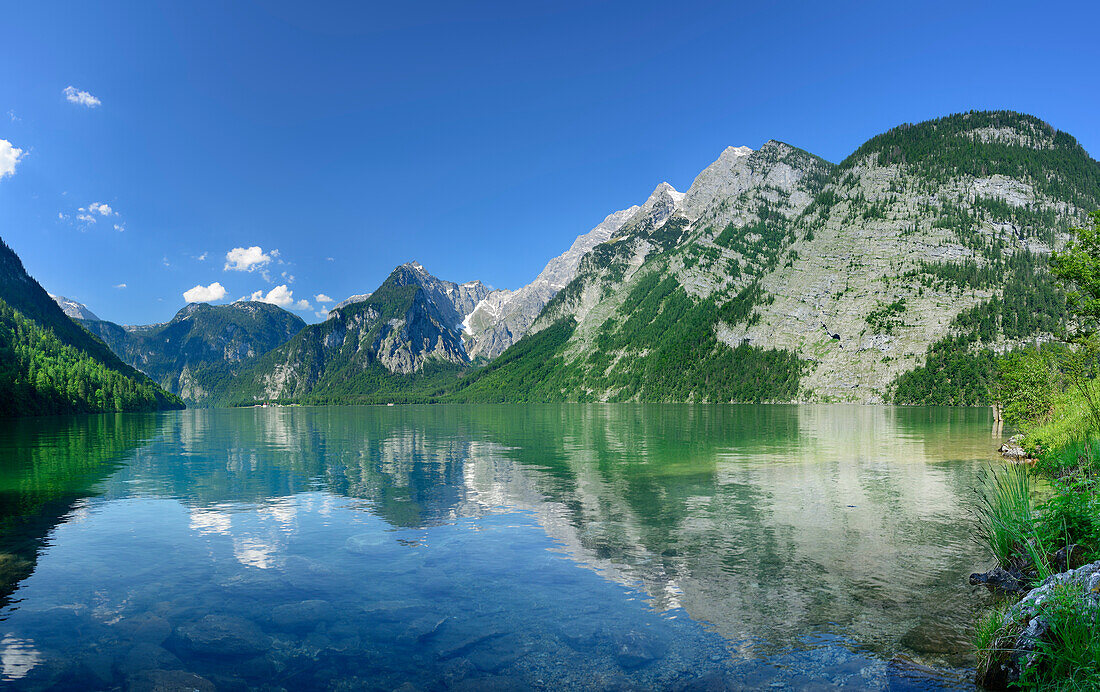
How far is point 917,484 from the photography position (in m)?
37.8

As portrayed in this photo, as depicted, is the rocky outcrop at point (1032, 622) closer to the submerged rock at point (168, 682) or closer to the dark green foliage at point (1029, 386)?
the submerged rock at point (168, 682)

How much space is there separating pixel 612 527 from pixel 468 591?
33.3 ft

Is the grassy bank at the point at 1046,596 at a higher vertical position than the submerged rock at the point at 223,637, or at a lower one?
higher

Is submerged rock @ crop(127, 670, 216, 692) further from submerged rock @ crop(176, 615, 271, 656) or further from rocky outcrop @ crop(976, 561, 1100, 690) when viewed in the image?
rocky outcrop @ crop(976, 561, 1100, 690)

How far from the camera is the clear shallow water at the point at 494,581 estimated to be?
13.2 m

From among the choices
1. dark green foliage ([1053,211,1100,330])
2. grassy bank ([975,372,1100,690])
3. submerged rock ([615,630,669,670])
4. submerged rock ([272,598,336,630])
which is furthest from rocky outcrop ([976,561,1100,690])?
dark green foliage ([1053,211,1100,330])

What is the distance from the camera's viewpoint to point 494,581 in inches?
779

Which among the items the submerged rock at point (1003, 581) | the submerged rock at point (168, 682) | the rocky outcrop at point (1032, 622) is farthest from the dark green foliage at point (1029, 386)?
the submerged rock at point (168, 682)

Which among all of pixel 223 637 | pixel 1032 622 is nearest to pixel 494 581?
pixel 223 637

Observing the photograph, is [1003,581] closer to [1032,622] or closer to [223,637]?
[1032,622]

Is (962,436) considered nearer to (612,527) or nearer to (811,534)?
(811,534)

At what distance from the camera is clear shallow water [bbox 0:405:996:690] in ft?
43.3

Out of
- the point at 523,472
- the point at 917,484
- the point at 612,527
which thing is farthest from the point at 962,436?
the point at 612,527

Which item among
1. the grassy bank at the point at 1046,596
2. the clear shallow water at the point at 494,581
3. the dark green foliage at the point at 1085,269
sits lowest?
the clear shallow water at the point at 494,581
